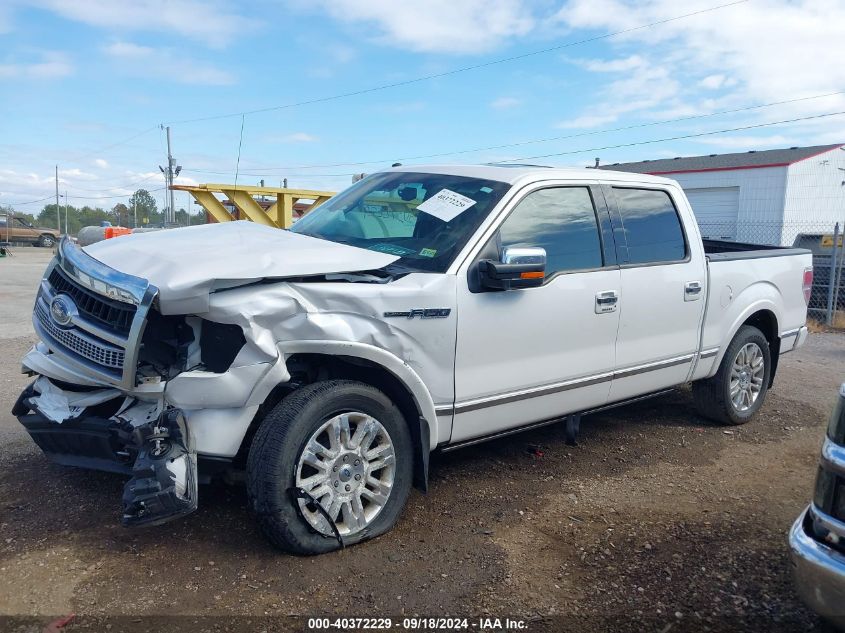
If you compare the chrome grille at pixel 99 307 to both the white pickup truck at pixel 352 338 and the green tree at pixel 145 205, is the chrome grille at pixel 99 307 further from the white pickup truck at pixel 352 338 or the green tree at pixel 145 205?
the green tree at pixel 145 205

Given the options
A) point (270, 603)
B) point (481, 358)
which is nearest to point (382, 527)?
point (270, 603)

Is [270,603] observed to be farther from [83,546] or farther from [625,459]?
[625,459]

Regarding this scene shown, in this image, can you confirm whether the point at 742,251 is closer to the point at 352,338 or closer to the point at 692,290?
the point at 692,290

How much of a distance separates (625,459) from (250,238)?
294 cm

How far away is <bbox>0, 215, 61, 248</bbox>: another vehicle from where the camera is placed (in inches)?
1403

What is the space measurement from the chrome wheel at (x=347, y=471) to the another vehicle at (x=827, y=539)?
1.82m

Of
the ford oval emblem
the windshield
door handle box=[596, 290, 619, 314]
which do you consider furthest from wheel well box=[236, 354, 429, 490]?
door handle box=[596, 290, 619, 314]

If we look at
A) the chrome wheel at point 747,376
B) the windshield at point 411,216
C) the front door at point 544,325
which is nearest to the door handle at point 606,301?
the front door at point 544,325

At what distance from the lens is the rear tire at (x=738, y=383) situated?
5543mm

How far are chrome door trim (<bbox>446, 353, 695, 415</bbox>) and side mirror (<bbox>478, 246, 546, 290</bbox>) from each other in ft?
2.08

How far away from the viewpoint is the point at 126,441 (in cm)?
312

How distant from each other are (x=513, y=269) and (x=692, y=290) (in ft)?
6.43

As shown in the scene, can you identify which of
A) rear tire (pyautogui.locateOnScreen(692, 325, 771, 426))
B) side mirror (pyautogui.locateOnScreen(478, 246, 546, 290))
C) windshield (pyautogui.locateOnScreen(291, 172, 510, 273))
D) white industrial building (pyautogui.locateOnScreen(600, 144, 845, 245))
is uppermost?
white industrial building (pyautogui.locateOnScreen(600, 144, 845, 245))

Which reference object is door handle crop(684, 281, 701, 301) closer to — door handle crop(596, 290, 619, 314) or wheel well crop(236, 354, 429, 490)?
door handle crop(596, 290, 619, 314)
